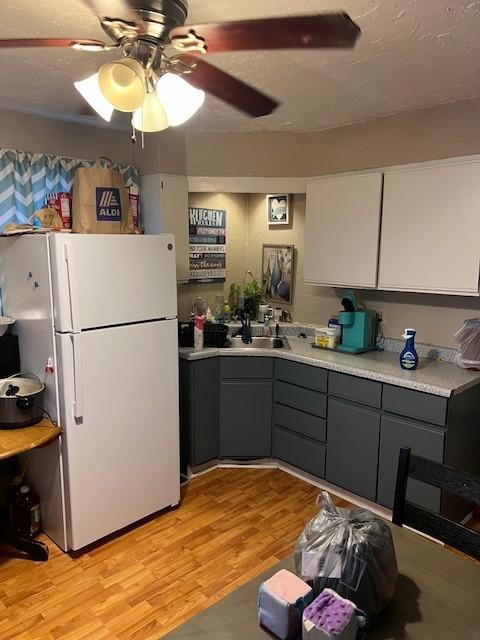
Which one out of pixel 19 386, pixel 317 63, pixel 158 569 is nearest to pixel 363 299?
pixel 317 63

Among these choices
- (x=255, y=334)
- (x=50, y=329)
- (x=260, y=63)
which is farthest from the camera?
(x=255, y=334)

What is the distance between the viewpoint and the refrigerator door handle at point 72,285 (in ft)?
7.51

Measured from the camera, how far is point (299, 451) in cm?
328

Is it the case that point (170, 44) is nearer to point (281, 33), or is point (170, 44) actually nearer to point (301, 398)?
point (281, 33)

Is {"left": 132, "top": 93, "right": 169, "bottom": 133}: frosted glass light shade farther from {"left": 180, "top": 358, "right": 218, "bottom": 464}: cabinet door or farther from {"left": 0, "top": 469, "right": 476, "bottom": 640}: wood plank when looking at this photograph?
{"left": 0, "top": 469, "right": 476, "bottom": 640}: wood plank

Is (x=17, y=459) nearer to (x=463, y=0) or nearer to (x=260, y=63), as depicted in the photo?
(x=260, y=63)

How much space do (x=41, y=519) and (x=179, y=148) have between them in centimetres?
256

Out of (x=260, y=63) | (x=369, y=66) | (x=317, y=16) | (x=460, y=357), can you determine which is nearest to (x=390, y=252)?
(x=460, y=357)

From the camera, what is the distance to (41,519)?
2721mm

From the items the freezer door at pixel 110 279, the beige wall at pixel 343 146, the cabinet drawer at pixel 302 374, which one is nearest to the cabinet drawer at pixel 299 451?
the cabinet drawer at pixel 302 374

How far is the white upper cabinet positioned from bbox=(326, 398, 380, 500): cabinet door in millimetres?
1499

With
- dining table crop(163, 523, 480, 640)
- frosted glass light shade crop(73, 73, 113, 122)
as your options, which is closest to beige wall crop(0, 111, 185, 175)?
frosted glass light shade crop(73, 73, 113, 122)

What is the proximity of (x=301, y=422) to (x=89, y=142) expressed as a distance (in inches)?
93.6

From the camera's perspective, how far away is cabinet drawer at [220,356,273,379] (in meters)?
3.32
